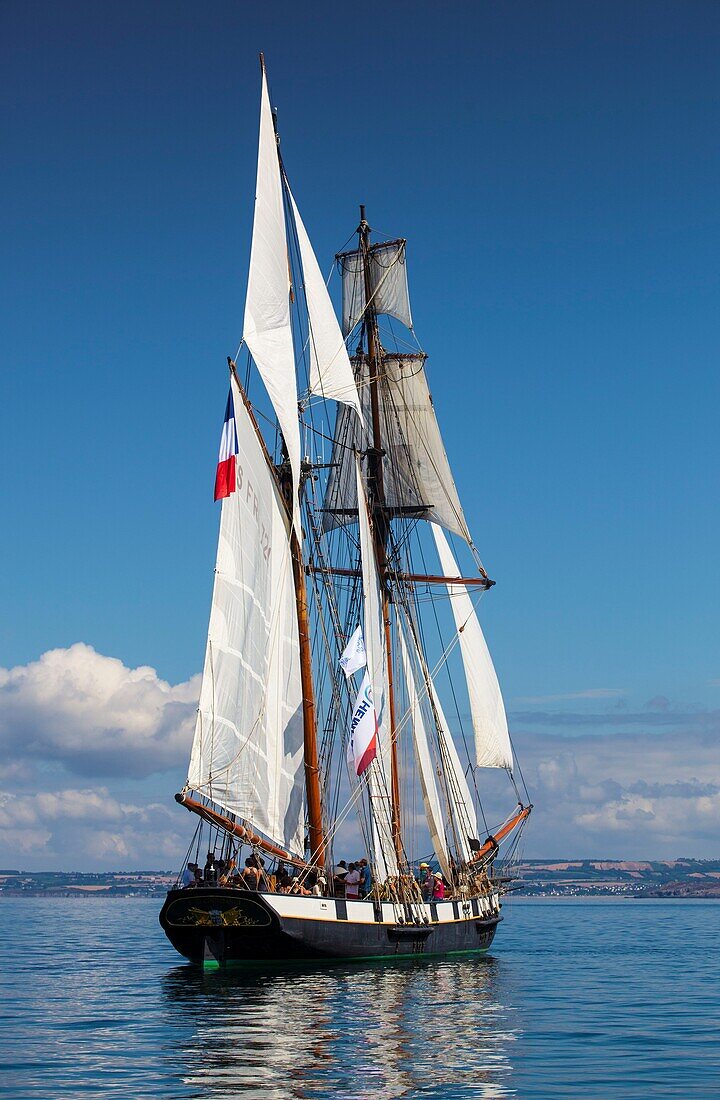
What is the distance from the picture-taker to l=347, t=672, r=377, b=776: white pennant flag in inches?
1905

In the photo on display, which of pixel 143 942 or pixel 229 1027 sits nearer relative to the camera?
pixel 229 1027

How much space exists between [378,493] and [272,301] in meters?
13.9

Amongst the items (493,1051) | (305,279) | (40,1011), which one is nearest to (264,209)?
(305,279)

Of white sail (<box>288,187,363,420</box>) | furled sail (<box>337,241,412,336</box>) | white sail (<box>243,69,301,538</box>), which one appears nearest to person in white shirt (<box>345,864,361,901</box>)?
white sail (<box>243,69,301,538</box>)

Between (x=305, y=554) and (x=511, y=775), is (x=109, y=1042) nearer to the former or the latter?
(x=305, y=554)

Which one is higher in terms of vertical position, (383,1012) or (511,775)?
(511,775)

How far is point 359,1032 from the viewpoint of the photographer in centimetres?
3108

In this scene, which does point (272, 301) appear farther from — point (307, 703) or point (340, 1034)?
point (340, 1034)

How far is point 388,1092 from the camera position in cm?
2381

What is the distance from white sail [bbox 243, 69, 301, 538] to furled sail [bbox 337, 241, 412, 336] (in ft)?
52.9

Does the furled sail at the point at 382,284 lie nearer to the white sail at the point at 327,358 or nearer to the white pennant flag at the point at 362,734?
the white sail at the point at 327,358

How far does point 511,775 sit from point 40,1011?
143ft

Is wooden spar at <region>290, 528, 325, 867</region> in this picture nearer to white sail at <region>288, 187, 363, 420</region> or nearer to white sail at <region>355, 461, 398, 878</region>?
white sail at <region>355, 461, 398, 878</region>

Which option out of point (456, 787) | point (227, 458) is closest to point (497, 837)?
point (456, 787)
